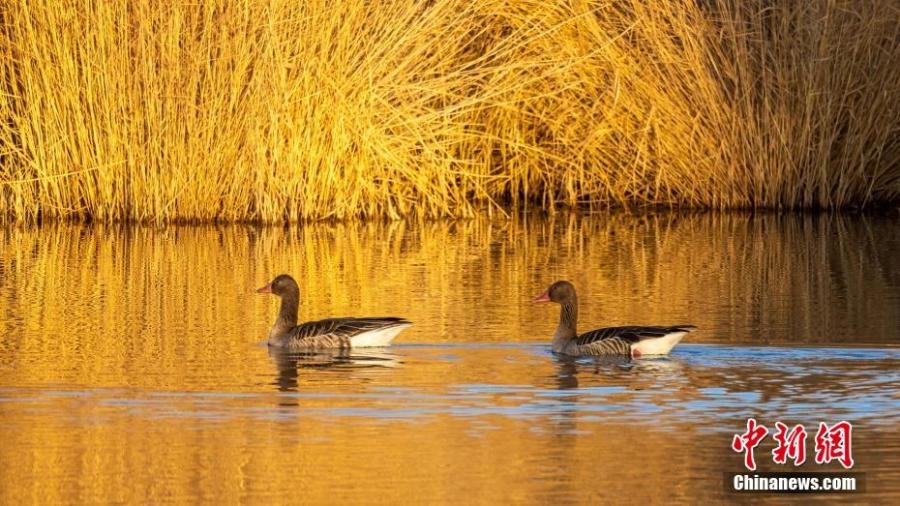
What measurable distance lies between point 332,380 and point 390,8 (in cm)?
1000

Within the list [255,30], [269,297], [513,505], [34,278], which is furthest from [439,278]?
[513,505]

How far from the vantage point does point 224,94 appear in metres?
19.4

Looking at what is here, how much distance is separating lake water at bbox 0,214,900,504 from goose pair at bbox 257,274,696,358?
122mm

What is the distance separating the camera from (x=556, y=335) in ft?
38.6

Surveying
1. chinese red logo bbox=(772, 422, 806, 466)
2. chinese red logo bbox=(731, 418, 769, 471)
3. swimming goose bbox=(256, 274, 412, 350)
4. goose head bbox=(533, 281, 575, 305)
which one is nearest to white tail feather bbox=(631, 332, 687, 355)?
goose head bbox=(533, 281, 575, 305)

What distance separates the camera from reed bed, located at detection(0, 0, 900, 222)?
63.4 feet

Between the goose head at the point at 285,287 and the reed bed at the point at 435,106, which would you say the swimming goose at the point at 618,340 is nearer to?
the goose head at the point at 285,287

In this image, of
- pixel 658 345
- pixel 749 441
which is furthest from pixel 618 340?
pixel 749 441

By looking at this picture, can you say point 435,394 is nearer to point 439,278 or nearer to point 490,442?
point 490,442
